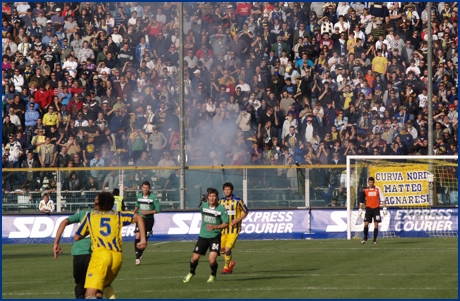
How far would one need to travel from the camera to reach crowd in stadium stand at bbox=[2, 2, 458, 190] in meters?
32.6

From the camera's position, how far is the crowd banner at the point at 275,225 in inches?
1220

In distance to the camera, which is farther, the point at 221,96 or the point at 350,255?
the point at 221,96

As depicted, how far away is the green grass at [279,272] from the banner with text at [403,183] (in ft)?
11.2

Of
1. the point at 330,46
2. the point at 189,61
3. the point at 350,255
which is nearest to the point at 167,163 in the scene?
the point at 189,61

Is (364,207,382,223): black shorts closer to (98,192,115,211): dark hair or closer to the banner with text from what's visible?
the banner with text

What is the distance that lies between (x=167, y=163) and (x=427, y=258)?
12397mm

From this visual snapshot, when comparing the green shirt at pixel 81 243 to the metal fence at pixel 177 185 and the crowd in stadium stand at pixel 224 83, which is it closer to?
the metal fence at pixel 177 185

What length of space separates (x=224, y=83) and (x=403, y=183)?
24.4 ft

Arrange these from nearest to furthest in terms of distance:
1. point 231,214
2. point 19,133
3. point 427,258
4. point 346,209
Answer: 1. point 231,214
2. point 427,258
3. point 346,209
4. point 19,133

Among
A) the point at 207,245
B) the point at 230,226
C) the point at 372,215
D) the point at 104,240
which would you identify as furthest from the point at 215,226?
the point at 372,215

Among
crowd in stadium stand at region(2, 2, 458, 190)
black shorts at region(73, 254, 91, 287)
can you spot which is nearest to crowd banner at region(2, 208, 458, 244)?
crowd in stadium stand at region(2, 2, 458, 190)

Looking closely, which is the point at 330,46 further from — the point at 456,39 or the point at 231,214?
the point at 231,214

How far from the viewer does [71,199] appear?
31344 millimetres

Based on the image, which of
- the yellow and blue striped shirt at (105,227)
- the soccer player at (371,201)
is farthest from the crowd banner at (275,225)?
the yellow and blue striped shirt at (105,227)
